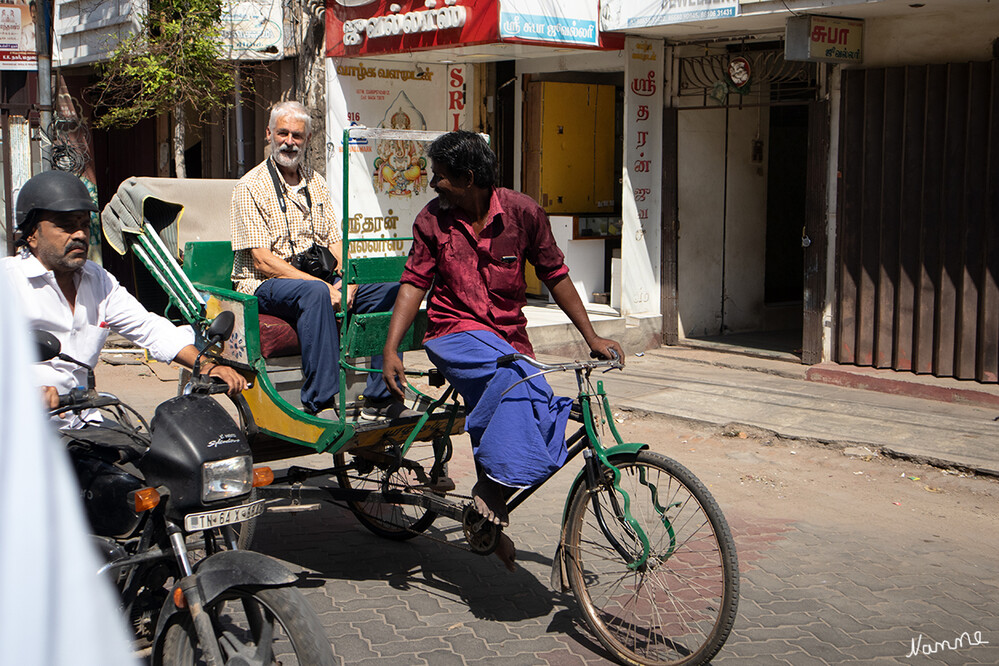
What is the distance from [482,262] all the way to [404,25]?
694 cm

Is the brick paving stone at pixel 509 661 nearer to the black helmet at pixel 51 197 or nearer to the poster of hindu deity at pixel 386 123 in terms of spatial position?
the black helmet at pixel 51 197

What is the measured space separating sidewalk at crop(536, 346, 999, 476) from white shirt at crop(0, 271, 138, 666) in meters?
6.20

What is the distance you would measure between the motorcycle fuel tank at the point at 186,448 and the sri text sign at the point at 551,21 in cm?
720

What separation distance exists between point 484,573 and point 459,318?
132cm

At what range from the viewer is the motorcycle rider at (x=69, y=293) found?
362cm

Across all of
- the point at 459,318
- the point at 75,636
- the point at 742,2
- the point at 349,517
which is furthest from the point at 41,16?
the point at 75,636

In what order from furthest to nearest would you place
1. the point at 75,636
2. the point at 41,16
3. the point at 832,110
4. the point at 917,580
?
the point at 41,16 → the point at 832,110 → the point at 917,580 → the point at 75,636

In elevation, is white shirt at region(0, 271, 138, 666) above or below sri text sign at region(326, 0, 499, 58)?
below

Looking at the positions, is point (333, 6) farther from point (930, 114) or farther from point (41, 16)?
point (930, 114)

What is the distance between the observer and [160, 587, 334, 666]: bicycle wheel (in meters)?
2.85

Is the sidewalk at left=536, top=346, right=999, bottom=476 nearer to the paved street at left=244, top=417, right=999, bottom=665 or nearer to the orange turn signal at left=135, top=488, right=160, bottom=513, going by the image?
the paved street at left=244, top=417, right=999, bottom=665

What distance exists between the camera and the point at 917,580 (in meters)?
4.82

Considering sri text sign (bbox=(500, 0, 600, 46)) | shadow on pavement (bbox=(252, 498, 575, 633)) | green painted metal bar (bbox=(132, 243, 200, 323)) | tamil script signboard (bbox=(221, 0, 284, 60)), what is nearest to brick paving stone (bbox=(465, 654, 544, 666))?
shadow on pavement (bbox=(252, 498, 575, 633))

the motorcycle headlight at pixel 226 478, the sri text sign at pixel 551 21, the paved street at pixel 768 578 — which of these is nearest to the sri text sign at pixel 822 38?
the sri text sign at pixel 551 21
